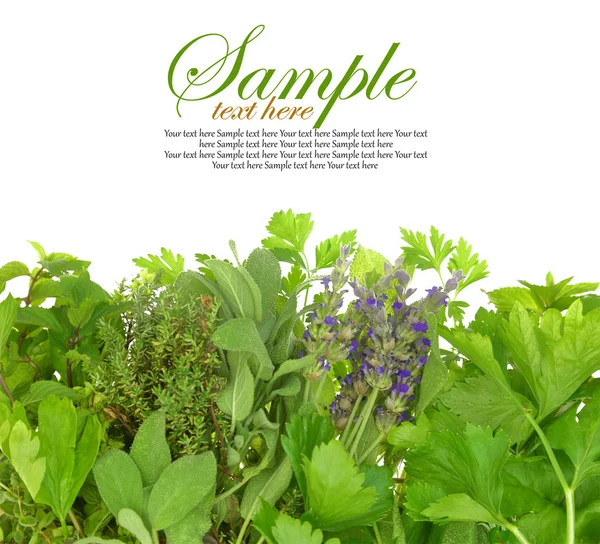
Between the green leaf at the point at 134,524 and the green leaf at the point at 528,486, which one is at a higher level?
the green leaf at the point at 528,486

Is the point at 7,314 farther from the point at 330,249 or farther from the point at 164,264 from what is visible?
the point at 330,249

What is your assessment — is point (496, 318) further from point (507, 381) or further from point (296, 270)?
point (296, 270)

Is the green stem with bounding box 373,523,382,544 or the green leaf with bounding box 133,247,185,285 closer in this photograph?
the green stem with bounding box 373,523,382,544

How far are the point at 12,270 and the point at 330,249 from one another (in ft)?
1.09

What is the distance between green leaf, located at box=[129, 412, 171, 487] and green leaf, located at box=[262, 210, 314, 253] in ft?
0.87

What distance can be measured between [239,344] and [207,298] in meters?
0.07

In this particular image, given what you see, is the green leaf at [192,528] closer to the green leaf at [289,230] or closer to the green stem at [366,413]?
the green stem at [366,413]

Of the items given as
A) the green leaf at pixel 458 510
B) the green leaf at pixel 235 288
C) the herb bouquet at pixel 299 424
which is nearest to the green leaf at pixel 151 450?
the herb bouquet at pixel 299 424

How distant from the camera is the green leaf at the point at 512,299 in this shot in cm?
81

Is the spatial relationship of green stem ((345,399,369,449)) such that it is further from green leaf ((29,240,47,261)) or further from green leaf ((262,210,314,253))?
green leaf ((29,240,47,261))

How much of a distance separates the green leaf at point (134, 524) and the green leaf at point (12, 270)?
0.30 m

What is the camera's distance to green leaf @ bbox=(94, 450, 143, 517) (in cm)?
63

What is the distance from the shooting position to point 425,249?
0.87 metres

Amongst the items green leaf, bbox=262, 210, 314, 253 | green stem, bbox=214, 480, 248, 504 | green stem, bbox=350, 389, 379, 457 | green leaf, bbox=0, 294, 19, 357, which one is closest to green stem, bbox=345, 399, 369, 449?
green stem, bbox=350, 389, 379, 457
